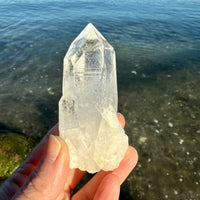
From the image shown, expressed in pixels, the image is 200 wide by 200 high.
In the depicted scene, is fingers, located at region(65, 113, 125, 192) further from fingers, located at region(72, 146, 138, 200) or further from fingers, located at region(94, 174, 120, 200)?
fingers, located at region(94, 174, 120, 200)

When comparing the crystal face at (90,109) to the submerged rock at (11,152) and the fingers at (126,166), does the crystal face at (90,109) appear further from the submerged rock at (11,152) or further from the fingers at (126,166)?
the submerged rock at (11,152)

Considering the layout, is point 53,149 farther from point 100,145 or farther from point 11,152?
point 11,152

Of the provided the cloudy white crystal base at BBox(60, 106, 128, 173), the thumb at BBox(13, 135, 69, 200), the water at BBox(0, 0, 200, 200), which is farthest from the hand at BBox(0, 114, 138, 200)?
the water at BBox(0, 0, 200, 200)

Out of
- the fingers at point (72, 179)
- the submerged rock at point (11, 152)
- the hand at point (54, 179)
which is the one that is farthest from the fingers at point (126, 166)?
the submerged rock at point (11, 152)

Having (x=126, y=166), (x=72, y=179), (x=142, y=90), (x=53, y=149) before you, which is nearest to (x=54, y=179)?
(x=53, y=149)

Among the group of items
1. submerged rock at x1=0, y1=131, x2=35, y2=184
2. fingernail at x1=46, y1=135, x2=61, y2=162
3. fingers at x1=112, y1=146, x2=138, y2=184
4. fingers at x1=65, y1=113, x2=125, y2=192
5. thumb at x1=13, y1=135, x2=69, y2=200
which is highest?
fingernail at x1=46, y1=135, x2=61, y2=162

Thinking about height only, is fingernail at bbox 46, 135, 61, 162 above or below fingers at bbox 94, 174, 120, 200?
above

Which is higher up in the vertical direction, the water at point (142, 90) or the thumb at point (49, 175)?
the thumb at point (49, 175)
